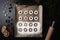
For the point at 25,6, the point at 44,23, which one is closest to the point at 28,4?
the point at 25,6

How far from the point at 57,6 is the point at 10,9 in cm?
24

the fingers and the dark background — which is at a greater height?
the dark background

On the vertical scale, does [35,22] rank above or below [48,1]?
below

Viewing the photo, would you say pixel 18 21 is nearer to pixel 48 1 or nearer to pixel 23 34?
pixel 23 34

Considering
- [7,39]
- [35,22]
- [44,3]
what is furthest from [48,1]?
[7,39]

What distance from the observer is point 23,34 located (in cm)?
154

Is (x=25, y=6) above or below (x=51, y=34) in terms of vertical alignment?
above

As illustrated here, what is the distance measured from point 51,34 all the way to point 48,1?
0.55 feet

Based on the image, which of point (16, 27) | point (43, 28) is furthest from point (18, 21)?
point (43, 28)

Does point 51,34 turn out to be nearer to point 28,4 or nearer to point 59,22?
point 59,22

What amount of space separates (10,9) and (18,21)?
0.07m

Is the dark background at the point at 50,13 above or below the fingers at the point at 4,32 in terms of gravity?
above

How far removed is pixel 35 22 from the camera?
5.03 ft

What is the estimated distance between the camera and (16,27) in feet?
5.04
